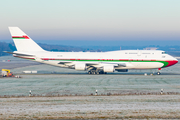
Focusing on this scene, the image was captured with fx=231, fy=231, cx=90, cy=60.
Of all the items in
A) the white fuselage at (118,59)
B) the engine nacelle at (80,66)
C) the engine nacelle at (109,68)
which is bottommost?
the engine nacelle at (109,68)

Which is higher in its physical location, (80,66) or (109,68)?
(80,66)

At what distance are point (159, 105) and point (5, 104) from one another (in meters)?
13.1

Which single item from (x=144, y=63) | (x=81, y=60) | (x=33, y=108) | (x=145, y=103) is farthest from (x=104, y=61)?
(x=33, y=108)

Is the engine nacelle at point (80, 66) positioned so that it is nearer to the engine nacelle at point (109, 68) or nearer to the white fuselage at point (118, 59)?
the white fuselage at point (118, 59)

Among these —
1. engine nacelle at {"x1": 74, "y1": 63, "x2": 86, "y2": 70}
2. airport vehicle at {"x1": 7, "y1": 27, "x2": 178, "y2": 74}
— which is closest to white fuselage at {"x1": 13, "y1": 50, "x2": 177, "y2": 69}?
airport vehicle at {"x1": 7, "y1": 27, "x2": 178, "y2": 74}

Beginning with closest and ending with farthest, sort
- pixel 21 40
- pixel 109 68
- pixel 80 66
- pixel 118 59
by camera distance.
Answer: pixel 109 68, pixel 80 66, pixel 118 59, pixel 21 40

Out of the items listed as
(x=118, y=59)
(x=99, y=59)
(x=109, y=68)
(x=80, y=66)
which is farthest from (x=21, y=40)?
(x=118, y=59)

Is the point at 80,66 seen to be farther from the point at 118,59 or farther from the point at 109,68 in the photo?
the point at 118,59

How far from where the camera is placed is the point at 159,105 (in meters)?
19.4

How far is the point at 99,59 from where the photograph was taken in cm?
4575

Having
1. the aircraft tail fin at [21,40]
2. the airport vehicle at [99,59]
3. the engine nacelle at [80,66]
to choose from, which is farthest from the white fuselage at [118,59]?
the aircraft tail fin at [21,40]

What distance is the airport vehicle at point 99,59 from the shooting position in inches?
1784

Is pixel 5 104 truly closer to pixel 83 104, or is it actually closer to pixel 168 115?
pixel 83 104

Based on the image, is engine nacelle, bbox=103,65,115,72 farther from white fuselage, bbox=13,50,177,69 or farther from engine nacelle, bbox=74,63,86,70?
engine nacelle, bbox=74,63,86,70
